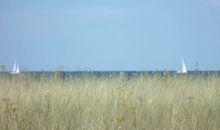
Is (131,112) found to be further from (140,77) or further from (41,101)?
(140,77)

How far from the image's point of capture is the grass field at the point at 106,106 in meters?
6.92

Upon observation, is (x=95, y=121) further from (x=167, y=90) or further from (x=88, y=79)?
(x=88, y=79)

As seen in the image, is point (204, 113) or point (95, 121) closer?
point (95, 121)

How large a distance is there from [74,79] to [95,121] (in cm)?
482

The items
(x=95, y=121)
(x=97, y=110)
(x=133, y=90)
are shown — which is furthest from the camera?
(x=133, y=90)

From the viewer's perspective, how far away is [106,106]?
8062 mm

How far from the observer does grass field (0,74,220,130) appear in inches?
272

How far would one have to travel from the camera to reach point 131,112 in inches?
293

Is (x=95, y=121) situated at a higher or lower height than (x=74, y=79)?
lower

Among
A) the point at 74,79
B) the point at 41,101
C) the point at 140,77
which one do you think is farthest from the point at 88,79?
the point at 41,101

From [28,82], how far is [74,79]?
1.54 metres

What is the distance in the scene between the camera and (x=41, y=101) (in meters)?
8.20

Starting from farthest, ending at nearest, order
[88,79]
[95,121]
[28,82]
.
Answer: [88,79] → [28,82] → [95,121]

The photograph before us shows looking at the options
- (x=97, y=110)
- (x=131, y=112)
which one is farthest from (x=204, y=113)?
(x=97, y=110)
